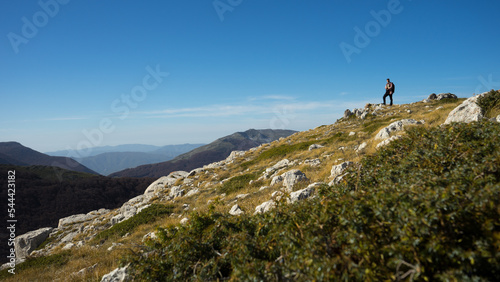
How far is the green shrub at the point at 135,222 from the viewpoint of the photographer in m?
14.6

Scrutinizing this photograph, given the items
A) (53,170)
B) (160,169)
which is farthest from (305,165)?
(160,169)

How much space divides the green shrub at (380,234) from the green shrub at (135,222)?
35.3 ft

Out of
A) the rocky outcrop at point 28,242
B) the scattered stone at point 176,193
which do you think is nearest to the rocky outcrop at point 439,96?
the scattered stone at point 176,193

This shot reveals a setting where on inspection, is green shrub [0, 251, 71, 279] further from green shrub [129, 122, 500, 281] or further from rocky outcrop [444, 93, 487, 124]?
rocky outcrop [444, 93, 487, 124]

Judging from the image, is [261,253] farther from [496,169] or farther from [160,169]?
[160,169]

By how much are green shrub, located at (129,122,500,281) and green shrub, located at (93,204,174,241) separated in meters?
10.8

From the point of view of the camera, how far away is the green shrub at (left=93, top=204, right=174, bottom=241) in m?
14.6

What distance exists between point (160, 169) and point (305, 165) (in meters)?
199

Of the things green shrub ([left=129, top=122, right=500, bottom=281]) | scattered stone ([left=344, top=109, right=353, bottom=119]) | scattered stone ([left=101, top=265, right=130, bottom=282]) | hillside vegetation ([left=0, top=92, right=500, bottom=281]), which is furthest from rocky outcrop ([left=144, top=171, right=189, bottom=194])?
scattered stone ([left=344, top=109, right=353, bottom=119])

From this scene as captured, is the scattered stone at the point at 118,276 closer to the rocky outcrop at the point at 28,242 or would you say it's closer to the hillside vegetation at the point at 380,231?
the hillside vegetation at the point at 380,231

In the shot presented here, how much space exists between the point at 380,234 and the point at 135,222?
1605cm

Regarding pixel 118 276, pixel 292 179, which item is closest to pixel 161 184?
pixel 292 179

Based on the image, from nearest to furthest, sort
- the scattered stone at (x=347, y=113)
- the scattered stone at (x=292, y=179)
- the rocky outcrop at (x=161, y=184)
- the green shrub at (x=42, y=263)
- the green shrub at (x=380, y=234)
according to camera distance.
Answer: the green shrub at (x=380, y=234)
the green shrub at (x=42, y=263)
the scattered stone at (x=292, y=179)
the rocky outcrop at (x=161, y=184)
the scattered stone at (x=347, y=113)

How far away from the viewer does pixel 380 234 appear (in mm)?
3275
